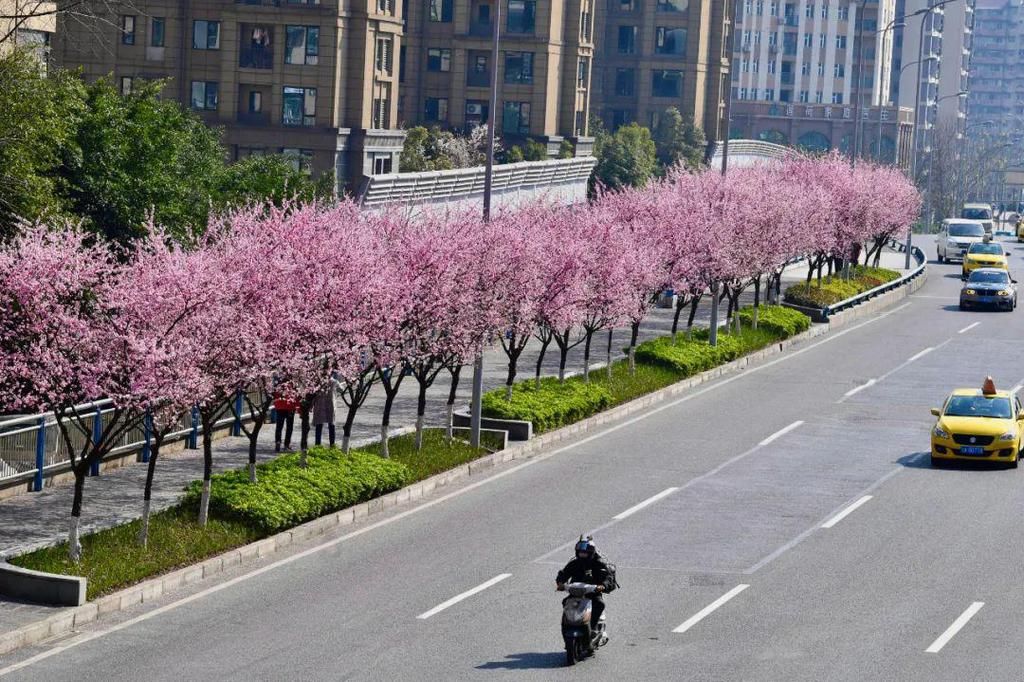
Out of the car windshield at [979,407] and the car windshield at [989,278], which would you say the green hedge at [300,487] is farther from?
the car windshield at [989,278]

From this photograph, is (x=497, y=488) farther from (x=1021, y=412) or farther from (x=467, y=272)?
(x=1021, y=412)

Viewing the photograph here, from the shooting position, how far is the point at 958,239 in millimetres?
92500

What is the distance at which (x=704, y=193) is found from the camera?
58406 mm

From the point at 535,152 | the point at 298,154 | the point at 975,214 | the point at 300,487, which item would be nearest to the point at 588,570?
the point at 300,487

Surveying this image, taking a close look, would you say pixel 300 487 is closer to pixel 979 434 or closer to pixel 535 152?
pixel 979 434

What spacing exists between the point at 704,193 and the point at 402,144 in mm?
32207

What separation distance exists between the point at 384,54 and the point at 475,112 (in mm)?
21548

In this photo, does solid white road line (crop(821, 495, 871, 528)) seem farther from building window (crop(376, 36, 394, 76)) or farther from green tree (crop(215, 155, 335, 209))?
building window (crop(376, 36, 394, 76))

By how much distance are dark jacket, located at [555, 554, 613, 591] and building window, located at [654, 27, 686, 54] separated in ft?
385

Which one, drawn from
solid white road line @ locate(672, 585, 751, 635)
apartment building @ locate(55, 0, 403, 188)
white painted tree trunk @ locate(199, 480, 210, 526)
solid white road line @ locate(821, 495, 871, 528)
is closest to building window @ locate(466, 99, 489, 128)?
apartment building @ locate(55, 0, 403, 188)

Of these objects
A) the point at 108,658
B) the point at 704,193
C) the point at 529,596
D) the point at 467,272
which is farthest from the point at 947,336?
the point at 108,658

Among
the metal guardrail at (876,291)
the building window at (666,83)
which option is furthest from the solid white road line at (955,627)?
the building window at (666,83)

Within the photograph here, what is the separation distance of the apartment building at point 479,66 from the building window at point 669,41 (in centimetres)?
2715

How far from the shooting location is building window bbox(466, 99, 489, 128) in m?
106
